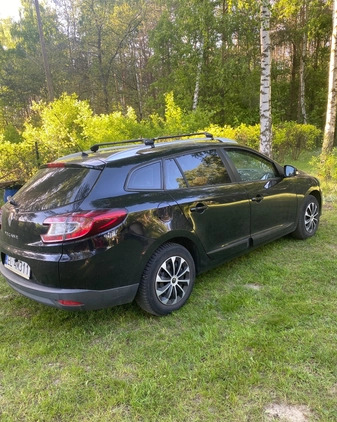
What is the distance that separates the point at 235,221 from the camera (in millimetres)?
3590

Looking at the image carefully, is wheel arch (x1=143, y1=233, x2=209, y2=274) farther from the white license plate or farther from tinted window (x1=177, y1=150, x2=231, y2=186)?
the white license plate

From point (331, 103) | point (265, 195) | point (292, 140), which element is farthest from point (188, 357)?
point (292, 140)

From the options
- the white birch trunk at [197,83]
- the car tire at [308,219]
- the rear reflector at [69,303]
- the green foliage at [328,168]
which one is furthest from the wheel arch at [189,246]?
the white birch trunk at [197,83]

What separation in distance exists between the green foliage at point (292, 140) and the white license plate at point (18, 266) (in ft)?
35.6

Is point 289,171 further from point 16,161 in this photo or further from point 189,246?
point 16,161

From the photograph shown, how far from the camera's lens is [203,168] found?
11.3 feet

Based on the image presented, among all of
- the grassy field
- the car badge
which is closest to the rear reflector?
the grassy field

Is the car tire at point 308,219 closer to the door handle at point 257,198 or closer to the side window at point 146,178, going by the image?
the door handle at point 257,198

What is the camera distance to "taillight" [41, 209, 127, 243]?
2.47m

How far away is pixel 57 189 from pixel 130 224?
2.42ft

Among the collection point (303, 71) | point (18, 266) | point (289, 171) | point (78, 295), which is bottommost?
point (78, 295)

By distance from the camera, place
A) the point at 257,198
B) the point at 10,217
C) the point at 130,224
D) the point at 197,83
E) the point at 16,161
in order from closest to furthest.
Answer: the point at 130,224 → the point at 10,217 → the point at 257,198 → the point at 16,161 → the point at 197,83

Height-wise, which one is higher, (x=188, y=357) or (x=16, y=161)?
(x=16, y=161)

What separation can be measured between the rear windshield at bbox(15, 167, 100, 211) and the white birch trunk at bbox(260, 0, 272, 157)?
720 centimetres
